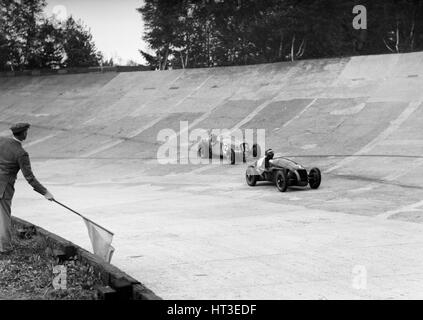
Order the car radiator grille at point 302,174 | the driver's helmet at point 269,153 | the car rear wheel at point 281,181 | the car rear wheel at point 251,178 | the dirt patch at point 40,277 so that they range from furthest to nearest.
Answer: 1. the car rear wheel at point 251,178
2. the driver's helmet at point 269,153
3. the car radiator grille at point 302,174
4. the car rear wheel at point 281,181
5. the dirt patch at point 40,277

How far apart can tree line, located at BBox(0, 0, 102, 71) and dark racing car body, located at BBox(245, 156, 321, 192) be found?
50.1 meters

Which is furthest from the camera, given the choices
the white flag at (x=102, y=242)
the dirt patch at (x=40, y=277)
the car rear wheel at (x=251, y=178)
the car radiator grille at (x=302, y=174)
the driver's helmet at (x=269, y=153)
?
the car rear wheel at (x=251, y=178)

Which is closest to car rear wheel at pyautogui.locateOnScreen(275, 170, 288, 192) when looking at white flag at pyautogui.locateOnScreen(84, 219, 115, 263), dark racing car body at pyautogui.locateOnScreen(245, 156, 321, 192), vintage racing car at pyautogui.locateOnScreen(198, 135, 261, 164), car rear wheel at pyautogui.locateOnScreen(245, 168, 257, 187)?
dark racing car body at pyautogui.locateOnScreen(245, 156, 321, 192)

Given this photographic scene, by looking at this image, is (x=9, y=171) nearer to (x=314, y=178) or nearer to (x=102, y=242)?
(x=102, y=242)

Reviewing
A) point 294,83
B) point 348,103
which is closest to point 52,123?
point 294,83

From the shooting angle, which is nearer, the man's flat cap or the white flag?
the white flag

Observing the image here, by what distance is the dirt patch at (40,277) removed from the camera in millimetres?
6676

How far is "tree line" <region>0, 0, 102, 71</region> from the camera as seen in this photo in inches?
2462

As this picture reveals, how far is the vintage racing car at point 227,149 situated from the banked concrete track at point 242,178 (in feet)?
4.24

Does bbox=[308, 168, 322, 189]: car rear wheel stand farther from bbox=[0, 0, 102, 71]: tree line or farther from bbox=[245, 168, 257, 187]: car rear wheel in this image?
bbox=[0, 0, 102, 71]: tree line

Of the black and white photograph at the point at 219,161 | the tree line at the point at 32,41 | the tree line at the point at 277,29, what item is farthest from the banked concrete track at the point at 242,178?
the tree line at the point at 277,29

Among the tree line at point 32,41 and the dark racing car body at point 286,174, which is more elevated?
the tree line at point 32,41

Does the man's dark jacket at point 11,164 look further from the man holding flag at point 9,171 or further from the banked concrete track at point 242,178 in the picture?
the banked concrete track at point 242,178
